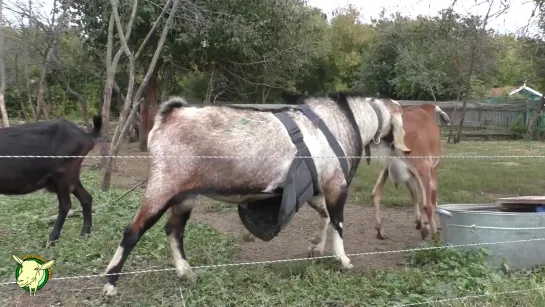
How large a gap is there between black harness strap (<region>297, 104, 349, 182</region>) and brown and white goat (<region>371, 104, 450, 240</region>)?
4.12 ft

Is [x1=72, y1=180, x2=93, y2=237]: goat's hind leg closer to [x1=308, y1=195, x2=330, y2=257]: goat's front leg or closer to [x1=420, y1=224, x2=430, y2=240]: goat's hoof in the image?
[x1=308, y1=195, x2=330, y2=257]: goat's front leg

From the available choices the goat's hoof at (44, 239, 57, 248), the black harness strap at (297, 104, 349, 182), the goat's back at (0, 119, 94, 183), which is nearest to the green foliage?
the black harness strap at (297, 104, 349, 182)

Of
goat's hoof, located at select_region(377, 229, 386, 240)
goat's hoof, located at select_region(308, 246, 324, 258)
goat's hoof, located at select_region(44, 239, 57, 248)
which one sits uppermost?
goat's hoof, located at select_region(44, 239, 57, 248)

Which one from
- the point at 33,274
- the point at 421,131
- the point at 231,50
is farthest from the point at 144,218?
the point at 231,50

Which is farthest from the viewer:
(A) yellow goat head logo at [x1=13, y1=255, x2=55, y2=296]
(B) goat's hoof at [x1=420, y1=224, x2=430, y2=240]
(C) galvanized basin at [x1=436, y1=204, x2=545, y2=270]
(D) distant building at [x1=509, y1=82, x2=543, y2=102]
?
(D) distant building at [x1=509, y1=82, x2=543, y2=102]

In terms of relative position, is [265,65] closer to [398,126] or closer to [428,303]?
[398,126]

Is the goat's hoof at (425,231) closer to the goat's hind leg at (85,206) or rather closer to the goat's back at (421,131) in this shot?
the goat's back at (421,131)

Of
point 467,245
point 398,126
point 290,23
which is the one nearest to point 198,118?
point 398,126

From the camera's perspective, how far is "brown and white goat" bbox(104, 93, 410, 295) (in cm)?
412

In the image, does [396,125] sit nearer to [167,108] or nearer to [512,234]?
[512,234]

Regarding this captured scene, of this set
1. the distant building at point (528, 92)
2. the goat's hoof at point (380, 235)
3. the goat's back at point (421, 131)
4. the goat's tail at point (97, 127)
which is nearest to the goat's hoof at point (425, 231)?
the goat's hoof at point (380, 235)

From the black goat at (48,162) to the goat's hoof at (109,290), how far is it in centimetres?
175

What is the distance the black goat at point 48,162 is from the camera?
5.65m

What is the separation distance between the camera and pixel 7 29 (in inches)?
495
